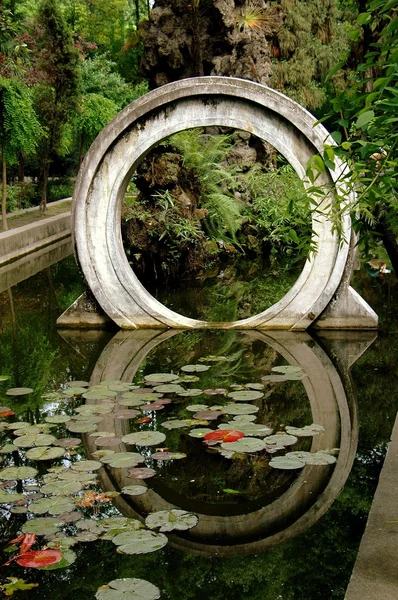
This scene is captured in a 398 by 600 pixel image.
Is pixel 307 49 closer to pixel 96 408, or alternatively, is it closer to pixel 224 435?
pixel 96 408

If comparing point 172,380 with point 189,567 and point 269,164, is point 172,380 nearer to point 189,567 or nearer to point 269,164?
point 189,567

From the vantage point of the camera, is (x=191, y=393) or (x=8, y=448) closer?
(x=8, y=448)

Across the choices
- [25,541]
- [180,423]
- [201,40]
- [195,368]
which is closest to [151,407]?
[180,423]

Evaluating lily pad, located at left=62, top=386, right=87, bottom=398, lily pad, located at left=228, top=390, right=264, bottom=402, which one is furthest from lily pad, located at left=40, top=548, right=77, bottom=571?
lily pad, located at left=62, top=386, right=87, bottom=398

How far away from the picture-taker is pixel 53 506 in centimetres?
403

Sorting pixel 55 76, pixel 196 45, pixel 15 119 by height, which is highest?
pixel 196 45

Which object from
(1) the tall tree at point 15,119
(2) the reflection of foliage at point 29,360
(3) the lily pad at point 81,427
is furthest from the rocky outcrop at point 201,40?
(3) the lily pad at point 81,427

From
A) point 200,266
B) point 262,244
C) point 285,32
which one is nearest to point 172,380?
point 200,266

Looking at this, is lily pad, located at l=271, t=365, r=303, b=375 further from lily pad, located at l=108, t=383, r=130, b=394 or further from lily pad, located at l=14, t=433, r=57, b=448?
lily pad, located at l=14, t=433, r=57, b=448

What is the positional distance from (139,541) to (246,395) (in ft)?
7.58

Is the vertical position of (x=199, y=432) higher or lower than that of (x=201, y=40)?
lower

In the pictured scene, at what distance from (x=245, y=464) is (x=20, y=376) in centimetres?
273

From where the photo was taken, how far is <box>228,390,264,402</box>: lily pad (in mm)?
5817

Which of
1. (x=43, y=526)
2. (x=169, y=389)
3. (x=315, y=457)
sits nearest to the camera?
(x=43, y=526)
